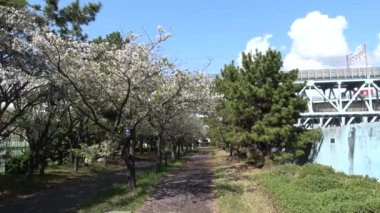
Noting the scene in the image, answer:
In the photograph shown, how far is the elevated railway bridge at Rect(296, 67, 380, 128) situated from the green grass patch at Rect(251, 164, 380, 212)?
72.0m

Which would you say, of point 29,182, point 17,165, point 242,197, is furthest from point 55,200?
point 17,165

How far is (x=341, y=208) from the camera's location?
10.5 meters

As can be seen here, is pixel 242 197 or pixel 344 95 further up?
pixel 344 95

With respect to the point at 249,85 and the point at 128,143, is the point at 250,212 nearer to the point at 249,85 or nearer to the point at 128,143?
the point at 128,143

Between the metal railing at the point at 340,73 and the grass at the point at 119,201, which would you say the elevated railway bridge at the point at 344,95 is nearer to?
the metal railing at the point at 340,73

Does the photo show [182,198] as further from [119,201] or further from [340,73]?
[340,73]

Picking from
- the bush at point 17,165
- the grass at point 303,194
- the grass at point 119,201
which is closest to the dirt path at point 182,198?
the grass at point 119,201

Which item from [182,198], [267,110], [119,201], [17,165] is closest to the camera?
[119,201]

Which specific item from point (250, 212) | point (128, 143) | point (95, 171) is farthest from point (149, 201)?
point (95, 171)

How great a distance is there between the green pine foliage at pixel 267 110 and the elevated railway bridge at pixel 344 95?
60.6 m

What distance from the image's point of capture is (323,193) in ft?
43.4

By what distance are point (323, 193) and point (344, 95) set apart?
304 ft

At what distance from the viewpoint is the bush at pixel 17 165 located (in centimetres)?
3192

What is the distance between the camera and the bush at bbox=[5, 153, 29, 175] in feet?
105
